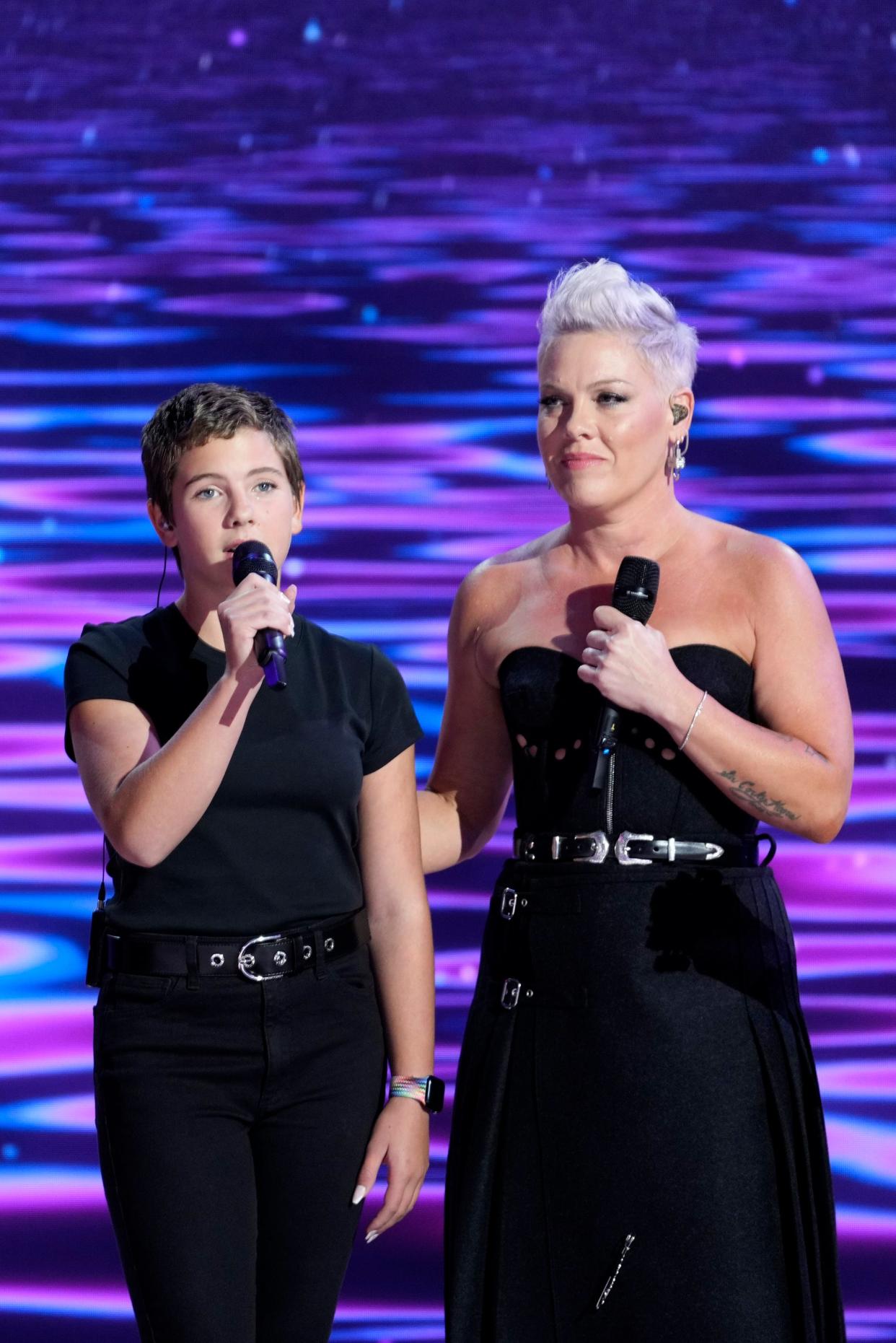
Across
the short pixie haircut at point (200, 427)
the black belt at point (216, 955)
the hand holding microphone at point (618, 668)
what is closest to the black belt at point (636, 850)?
the hand holding microphone at point (618, 668)

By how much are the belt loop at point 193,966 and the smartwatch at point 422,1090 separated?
0.28 metres

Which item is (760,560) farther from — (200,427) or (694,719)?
(200,427)

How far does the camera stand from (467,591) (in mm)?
2064

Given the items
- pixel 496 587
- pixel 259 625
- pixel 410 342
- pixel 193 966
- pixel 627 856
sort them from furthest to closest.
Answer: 1. pixel 410 342
2. pixel 496 587
3. pixel 627 856
4. pixel 193 966
5. pixel 259 625

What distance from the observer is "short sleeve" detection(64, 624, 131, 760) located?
5.67ft

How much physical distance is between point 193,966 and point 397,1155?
34 centimetres

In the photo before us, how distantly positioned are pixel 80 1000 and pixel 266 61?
1849 millimetres

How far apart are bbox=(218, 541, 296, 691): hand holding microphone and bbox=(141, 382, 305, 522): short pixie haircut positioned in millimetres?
252

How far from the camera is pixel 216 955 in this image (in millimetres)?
1684

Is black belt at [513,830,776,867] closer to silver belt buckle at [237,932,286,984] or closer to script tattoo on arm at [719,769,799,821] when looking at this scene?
script tattoo on arm at [719,769,799,821]

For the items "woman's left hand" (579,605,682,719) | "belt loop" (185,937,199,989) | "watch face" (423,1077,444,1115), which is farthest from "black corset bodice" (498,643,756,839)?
"belt loop" (185,937,199,989)

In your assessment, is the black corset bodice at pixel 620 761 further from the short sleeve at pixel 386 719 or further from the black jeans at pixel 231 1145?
the black jeans at pixel 231 1145

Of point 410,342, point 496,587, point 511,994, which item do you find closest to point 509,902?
point 511,994

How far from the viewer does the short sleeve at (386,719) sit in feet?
6.03
